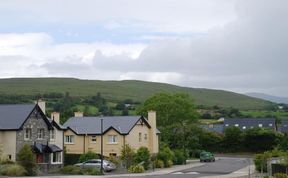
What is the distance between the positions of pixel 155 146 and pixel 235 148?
89.9 feet

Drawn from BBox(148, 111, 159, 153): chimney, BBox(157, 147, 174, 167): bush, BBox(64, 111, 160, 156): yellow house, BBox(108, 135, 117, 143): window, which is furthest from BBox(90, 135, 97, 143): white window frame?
BBox(157, 147, 174, 167): bush

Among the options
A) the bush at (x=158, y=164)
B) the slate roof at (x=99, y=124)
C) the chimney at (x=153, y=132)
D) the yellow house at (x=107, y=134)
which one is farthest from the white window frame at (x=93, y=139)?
the bush at (x=158, y=164)

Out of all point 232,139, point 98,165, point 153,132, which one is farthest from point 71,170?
point 232,139

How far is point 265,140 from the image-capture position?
10044 cm

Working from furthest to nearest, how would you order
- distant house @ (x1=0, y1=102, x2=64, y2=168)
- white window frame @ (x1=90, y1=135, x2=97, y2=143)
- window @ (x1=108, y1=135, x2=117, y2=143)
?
1. white window frame @ (x1=90, y1=135, x2=97, y2=143)
2. window @ (x1=108, y1=135, x2=117, y2=143)
3. distant house @ (x1=0, y1=102, x2=64, y2=168)

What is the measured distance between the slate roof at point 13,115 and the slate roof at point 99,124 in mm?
14837

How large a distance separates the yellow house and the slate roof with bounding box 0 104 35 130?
13496 millimetres

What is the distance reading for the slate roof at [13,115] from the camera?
59831mm

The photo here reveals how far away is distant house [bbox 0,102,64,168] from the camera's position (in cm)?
5938

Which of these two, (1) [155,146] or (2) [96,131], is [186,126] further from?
(2) [96,131]

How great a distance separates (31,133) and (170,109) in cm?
5312

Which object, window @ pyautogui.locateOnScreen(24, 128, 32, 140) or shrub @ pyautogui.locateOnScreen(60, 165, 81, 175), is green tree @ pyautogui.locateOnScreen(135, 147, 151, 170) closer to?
shrub @ pyautogui.locateOnScreen(60, 165, 81, 175)

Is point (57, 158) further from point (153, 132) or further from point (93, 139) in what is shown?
point (153, 132)

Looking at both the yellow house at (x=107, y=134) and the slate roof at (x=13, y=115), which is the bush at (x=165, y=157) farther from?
the slate roof at (x=13, y=115)
